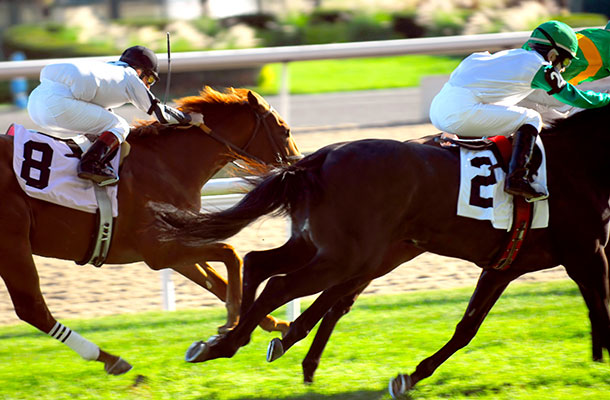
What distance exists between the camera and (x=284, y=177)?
12.4 feet

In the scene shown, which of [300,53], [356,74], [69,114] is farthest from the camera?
[356,74]

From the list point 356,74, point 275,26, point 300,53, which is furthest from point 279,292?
point 275,26

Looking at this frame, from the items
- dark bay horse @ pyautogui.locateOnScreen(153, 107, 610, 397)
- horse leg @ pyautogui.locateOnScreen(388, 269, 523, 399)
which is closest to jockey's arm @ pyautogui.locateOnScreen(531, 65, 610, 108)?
dark bay horse @ pyautogui.locateOnScreen(153, 107, 610, 397)

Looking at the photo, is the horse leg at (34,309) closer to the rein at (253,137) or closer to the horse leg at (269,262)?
the horse leg at (269,262)

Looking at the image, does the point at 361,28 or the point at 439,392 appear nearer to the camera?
the point at 439,392

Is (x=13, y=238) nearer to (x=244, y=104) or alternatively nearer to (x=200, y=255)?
(x=200, y=255)

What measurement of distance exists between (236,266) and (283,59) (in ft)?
5.40

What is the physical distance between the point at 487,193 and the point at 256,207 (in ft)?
3.27

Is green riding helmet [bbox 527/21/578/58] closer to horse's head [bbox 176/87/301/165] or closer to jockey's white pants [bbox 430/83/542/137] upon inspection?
jockey's white pants [bbox 430/83/542/137]

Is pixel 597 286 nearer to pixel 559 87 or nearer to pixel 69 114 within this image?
pixel 559 87

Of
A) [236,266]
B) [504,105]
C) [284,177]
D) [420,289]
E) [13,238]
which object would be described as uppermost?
[504,105]

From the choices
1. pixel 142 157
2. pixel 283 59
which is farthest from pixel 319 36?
pixel 142 157

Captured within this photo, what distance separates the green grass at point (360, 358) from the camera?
13.0 ft

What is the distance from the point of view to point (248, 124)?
479 centimetres
